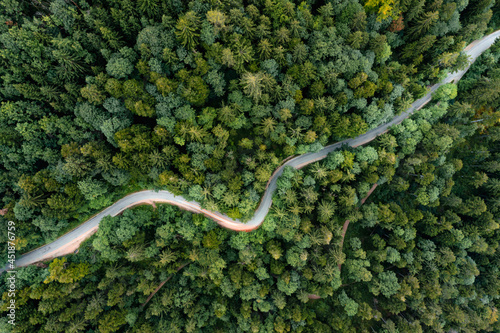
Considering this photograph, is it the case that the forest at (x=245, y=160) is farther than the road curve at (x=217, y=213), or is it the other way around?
the road curve at (x=217, y=213)

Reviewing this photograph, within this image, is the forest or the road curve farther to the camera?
the road curve

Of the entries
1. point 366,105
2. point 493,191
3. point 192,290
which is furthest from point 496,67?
point 192,290

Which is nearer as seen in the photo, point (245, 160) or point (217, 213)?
point (245, 160)

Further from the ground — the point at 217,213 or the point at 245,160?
the point at 245,160
